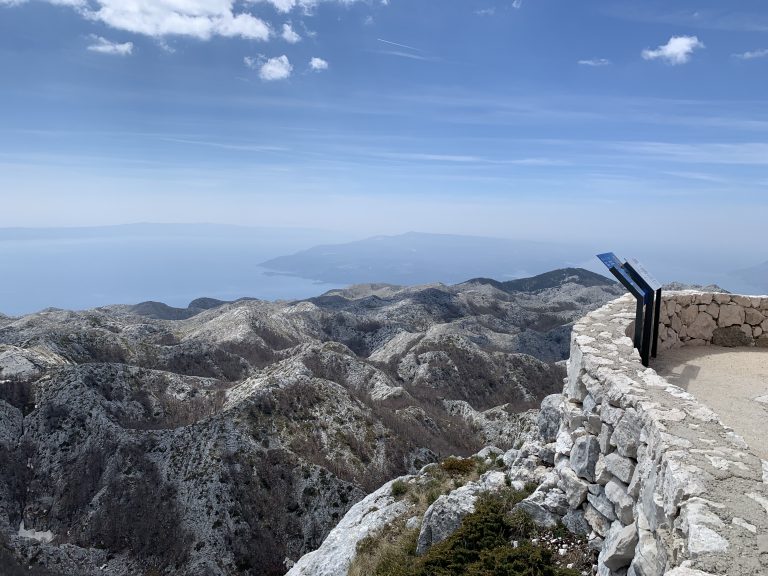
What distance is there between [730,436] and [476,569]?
4.91 meters

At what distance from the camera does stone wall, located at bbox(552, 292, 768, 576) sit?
5488 millimetres

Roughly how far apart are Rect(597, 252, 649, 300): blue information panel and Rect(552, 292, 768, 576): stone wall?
1657 millimetres

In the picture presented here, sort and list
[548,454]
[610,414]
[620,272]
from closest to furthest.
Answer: [610,414], [548,454], [620,272]

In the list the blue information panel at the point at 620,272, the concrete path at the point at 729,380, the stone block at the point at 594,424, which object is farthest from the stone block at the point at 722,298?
the stone block at the point at 594,424

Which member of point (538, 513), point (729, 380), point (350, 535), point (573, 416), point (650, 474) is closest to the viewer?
point (650, 474)

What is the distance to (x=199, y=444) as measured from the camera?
4528 cm

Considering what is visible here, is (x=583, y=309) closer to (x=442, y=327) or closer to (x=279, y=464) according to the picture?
(x=442, y=327)

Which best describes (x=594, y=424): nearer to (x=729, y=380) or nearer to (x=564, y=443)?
(x=564, y=443)

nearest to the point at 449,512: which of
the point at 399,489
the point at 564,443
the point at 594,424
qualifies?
the point at 564,443

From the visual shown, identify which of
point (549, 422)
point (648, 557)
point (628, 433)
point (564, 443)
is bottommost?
point (549, 422)

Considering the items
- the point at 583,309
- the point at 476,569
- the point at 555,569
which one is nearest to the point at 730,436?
the point at 555,569

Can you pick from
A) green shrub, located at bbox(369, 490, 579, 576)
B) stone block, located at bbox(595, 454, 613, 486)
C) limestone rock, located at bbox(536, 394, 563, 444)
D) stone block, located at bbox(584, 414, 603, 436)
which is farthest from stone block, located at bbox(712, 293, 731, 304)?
stone block, located at bbox(595, 454, 613, 486)

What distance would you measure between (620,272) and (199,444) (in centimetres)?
4175

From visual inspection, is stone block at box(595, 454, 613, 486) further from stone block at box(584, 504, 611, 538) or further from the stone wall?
stone block at box(584, 504, 611, 538)
